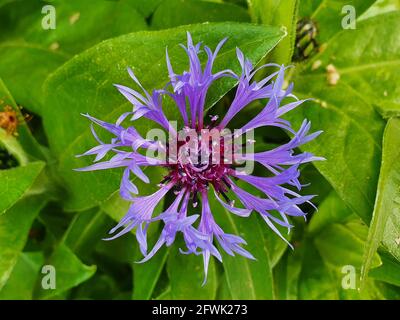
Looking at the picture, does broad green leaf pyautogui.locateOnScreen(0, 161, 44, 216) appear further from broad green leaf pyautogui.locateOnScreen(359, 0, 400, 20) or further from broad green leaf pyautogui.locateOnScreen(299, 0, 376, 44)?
broad green leaf pyautogui.locateOnScreen(359, 0, 400, 20)

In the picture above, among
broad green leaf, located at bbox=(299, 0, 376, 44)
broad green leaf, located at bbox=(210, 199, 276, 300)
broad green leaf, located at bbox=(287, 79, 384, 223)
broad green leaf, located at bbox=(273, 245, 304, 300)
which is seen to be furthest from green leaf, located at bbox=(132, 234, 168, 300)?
broad green leaf, located at bbox=(299, 0, 376, 44)

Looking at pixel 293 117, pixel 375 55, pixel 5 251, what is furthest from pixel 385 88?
pixel 5 251

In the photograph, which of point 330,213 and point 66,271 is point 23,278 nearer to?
point 66,271

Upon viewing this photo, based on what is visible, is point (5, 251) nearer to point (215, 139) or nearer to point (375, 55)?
point (215, 139)

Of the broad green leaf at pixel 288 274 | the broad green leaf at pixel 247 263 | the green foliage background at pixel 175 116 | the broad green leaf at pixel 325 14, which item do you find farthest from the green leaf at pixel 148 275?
the broad green leaf at pixel 325 14

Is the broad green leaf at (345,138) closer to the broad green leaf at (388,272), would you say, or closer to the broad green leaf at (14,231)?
the broad green leaf at (388,272)

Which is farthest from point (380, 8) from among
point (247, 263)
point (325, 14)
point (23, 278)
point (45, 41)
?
point (23, 278)
